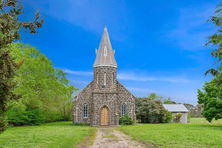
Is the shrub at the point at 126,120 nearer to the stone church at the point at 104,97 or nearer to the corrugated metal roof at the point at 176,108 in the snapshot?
the stone church at the point at 104,97

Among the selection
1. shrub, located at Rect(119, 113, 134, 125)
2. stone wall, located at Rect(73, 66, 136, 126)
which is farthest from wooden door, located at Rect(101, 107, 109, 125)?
shrub, located at Rect(119, 113, 134, 125)

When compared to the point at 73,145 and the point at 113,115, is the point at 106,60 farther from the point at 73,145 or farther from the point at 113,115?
the point at 73,145

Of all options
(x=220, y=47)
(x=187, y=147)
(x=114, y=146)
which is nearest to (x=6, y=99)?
(x=114, y=146)

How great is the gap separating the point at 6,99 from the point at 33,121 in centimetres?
1888

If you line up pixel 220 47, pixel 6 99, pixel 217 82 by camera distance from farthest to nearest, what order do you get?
pixel 217 82 < pixel 220 47 < pixel 6 99

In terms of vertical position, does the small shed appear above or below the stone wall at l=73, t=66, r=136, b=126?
below

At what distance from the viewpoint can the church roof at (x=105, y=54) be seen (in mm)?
25481

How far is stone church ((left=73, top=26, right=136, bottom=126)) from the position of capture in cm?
2390

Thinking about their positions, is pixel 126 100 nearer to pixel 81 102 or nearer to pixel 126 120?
pixel 126 120

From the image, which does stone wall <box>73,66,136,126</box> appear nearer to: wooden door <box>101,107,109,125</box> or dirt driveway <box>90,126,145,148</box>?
wooden door <box>101,107,109,125</box>

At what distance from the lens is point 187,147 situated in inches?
385

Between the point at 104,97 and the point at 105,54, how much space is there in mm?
6478

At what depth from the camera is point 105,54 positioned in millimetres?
26016

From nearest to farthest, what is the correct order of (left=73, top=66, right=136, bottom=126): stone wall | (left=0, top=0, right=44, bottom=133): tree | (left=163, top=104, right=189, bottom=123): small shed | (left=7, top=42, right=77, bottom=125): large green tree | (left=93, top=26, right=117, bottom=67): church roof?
1. (left=0, top=0, right=44, bottom=133): tree
2. (left=7, top=42, right=77, bottom=125): large green tree
3. (left=73, top=66, right=136, bottom=126): stone wall
4. (left=93, top=26, right=117, bottom=67): church roof
5. (left=163, top=104, right=189, bottom=123): small shed
